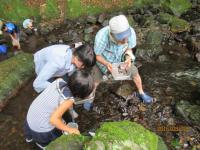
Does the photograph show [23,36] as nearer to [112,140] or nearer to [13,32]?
[13,32]

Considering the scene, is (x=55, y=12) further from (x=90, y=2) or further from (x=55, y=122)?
(x=55, y=122)

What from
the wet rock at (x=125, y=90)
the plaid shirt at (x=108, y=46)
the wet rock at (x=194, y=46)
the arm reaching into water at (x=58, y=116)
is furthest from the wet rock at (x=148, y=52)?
the arm reaching into water at (x=58, y=116)

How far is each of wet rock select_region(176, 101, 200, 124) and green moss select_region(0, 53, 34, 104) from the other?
4.43 m

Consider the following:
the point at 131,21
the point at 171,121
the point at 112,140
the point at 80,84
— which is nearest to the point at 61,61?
the point at 80,84

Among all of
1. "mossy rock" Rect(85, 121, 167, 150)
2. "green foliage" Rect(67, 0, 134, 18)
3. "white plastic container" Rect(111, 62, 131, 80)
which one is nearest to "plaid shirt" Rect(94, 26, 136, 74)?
"white plastic container" Rect(111, 62, 131, 80)

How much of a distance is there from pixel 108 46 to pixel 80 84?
89.9 inches

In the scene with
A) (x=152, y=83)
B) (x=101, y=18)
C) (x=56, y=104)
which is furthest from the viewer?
(x=101, y=18)

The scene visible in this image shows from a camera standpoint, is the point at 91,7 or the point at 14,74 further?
the point at 91,7

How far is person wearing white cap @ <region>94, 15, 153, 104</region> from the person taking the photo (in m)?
7.08

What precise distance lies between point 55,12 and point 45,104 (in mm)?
8355

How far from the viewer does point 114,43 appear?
299 inches

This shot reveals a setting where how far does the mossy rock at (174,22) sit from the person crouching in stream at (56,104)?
7823 millimetres

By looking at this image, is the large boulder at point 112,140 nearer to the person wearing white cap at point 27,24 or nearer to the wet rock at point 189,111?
the wet rock at point 189,111

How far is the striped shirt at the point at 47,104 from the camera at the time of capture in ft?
19.5
